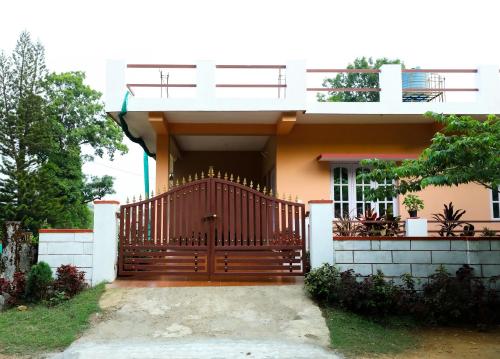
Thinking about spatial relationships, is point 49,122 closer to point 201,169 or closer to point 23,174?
point 23,174

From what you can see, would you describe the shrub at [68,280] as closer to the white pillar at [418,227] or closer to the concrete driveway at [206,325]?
the concrete driveway at [206,325]

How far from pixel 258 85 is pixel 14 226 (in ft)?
16.7

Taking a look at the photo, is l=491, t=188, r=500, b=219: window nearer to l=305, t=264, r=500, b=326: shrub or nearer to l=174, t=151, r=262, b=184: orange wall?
l=305, t=264, r=500, b=326: shrub

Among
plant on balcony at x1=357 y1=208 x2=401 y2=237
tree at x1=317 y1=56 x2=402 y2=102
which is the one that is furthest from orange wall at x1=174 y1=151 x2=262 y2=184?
tree at x1=317 y1=56 x2=402 y2=102

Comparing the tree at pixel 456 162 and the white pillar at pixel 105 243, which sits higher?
the tree at pixel 456 162

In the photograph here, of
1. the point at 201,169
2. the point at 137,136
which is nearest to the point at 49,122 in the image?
the point at 201,169

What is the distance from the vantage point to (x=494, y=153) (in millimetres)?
5770

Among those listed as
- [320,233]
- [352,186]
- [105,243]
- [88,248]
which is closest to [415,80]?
[352,186]

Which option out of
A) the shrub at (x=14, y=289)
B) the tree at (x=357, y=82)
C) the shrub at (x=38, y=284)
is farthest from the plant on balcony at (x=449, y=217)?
the tree at (x=357, y=82)

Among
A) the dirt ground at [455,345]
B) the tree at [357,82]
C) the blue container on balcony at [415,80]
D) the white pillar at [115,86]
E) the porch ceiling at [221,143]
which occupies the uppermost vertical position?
the tree at [357,82]

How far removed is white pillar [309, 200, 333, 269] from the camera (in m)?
Answer: 7.62

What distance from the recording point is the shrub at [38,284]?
7.17 meters

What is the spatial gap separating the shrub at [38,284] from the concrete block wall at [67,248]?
37 centimetres

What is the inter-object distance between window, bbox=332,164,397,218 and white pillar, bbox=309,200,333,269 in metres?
2.80
